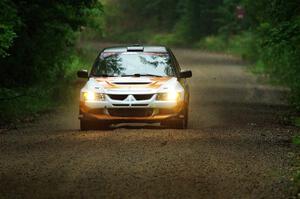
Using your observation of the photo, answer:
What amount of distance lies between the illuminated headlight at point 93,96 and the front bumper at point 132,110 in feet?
0.19

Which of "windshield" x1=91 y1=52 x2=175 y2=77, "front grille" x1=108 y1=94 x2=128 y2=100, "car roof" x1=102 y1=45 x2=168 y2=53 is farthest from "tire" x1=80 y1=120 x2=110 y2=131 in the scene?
"car roof" x1=102 y1=45 x2=168 y2=53

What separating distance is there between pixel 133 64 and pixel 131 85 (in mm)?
1223

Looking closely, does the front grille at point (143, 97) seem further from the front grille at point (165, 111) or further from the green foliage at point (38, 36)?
the green foliage at point (38, 36)

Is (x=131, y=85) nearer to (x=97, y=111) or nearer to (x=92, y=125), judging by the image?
(x=97, y=111)

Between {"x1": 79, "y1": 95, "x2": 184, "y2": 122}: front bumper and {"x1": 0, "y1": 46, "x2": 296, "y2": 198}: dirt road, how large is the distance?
28 centimetres

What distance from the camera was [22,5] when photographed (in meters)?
22.4

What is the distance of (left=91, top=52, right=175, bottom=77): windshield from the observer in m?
16.2

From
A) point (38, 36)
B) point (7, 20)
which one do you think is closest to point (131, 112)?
point (7, 20)

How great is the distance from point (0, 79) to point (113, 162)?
12.1m

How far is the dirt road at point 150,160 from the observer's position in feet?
31.7

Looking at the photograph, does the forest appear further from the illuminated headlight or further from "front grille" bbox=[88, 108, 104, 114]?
"front grille" bbox=[88, 108, 104, 114]

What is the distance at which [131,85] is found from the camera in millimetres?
15211

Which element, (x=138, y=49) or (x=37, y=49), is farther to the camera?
(x=37, y=49)

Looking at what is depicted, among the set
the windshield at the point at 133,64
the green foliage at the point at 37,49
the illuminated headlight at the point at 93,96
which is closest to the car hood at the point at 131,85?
the illuminated headlight at the point at 93,96
